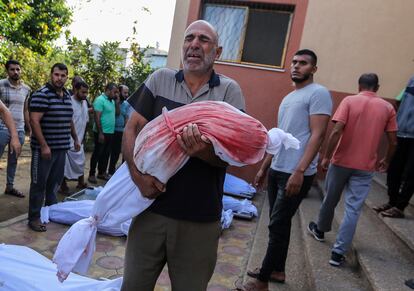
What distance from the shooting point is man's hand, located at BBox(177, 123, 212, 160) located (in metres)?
1.53

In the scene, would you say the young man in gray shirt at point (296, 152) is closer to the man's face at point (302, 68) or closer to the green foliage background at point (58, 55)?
the man's face at point (302, 68)

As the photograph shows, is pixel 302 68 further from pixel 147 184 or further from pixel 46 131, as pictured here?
pixel 46 131

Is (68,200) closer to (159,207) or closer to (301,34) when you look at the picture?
(159,207)

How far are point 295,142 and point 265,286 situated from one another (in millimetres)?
1766

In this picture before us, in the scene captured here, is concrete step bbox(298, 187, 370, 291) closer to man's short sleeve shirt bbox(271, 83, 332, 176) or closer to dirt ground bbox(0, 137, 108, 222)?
man's short sleeve shirt bbox(271, 83, 332, 176)

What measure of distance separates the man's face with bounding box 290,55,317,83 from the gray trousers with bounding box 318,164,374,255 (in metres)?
1.05

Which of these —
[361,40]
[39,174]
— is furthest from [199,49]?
[361,40]

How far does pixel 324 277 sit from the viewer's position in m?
3.09

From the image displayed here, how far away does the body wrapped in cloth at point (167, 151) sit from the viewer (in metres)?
1.57

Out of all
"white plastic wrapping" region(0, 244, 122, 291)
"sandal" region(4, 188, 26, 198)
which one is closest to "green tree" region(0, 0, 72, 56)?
"sandal" region(4, 188, 26, 198)

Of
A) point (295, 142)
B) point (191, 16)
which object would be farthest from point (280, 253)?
point (191, 16)

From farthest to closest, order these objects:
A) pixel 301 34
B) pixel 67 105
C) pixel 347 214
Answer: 1. pixel 301 34
2. pixel 67 105
3. pixel 347 214

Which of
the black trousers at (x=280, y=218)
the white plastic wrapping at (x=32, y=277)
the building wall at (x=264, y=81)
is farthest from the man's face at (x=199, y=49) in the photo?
the building wall at (x=264, y=81)

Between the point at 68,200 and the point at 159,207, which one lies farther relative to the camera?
the point at 68,200
